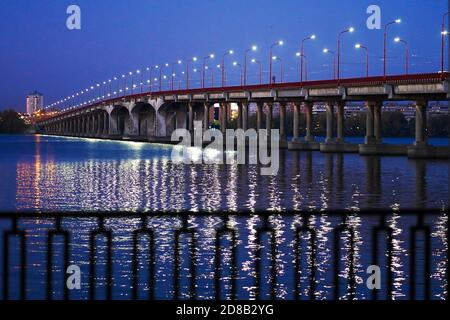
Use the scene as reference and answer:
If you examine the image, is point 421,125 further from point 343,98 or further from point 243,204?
point 243,204

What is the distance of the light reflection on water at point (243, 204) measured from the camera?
22203mm

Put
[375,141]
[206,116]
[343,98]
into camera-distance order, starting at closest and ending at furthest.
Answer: [343,98] < [375,141] < [206,116]

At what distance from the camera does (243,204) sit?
44531 mm

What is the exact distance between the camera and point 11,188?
56.9m

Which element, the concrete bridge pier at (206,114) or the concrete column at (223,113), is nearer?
the concrete column at (223,113)

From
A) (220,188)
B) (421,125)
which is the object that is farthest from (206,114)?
(220,188)

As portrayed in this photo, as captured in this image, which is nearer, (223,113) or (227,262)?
(227,262)

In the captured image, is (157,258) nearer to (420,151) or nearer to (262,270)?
(262,270)

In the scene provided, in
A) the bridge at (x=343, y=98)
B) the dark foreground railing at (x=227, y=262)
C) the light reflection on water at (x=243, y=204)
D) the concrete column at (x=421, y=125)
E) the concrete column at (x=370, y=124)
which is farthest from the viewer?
the concrete column at (x=370, y=124)

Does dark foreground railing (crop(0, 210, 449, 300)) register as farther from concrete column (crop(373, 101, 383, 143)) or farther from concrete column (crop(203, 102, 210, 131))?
concrete column (crop(203, 102, 210, 131))

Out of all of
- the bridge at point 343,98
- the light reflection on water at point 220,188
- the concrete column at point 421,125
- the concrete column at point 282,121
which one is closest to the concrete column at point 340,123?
the bridge at point 343,98

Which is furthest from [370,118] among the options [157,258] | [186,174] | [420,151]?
[157,258]

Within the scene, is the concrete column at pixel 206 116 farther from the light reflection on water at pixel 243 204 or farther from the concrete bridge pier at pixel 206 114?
the light reflection on water at pixel 243 204

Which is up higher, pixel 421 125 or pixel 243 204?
pixel 421 125
